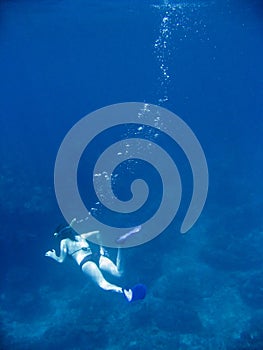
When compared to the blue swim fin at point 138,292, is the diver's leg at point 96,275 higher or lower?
higher

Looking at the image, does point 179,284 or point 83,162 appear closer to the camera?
point 179,284

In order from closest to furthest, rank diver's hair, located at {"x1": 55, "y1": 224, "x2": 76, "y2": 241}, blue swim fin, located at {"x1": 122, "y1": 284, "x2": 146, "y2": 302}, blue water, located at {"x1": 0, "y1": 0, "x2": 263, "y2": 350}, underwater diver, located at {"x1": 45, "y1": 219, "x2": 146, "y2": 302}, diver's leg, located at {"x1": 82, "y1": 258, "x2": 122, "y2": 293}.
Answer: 1. blue swim fin, located at {"x1": 122, "y1": 284, "x2": 146, "y2": 302}
2. diver's leg, located at {"x1": 82, "y1": 258, "x2": 122, "y2": 293}
3. underwater diver, located at {"x1": 45, "y1": 219, "x2": 146, "y2": 302}
4. diver's hair, located at {"x1": 55, "y1": 224, "x2": 76, "y2": 241}
5. blue water, located at {"x1": 0, "y1": 0, "x2": 263, "y2": 350}

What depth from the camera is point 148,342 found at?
11367 millimetres

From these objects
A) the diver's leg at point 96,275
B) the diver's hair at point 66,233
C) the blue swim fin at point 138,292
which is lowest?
the blue swim fin at point 138,292

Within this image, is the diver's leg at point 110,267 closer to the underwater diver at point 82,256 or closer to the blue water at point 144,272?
the underwater diver at point 82,256

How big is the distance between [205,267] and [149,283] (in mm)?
2884

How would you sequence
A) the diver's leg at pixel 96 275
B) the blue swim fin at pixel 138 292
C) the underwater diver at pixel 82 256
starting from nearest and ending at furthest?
the blue swim fin at pixel 138 292 < the diver's leg at pixel 96 275 < the underwater diver at pixel 82 256

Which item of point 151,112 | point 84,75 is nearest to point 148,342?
point 151,112

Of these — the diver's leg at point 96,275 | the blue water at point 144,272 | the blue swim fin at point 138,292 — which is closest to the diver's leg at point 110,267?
the diver's leg at point 96,275

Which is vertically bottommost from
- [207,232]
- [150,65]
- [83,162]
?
[207,232]

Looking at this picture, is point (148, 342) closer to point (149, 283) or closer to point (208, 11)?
point (149, 283)

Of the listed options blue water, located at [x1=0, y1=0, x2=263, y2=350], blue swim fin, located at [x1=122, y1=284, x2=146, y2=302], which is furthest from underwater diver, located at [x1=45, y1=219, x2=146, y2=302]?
blue water, located at [x1=0, y1=0, x2=263, y2=350]


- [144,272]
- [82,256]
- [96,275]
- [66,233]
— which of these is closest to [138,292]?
[96,275]

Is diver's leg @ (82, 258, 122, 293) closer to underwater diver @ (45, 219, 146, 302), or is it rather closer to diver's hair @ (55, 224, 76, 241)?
underwater diver @ (45, 219, 146, 302)
